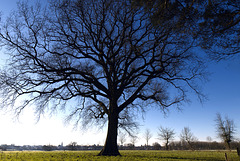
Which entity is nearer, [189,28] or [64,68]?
[189,28]

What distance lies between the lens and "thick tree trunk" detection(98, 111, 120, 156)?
12.1m

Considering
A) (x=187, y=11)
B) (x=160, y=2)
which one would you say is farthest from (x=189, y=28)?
(x=160, y=2)

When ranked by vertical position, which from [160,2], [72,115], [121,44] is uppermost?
[121,44]

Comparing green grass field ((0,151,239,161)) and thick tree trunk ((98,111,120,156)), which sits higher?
thick tree trunk ((98,111,120,156))

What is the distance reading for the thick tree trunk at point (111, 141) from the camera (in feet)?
39.7

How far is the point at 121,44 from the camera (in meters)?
13.6

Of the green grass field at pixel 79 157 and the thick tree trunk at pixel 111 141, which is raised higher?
the thick tree trunk at pixel 111 141

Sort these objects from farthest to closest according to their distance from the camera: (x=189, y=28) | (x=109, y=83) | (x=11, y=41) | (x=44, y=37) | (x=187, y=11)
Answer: (x=109, y=83) < (x=44, y=37) < (x=11, y=41) < (x=189, y=28) < (x=187, y=11)

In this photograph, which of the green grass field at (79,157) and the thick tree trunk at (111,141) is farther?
the thick tree trunk at (111,141)

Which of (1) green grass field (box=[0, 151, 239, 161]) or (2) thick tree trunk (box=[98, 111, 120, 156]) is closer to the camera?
(1) green grass field (box=[0, 151, 239, 161])

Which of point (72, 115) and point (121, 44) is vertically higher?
point (121, 44)

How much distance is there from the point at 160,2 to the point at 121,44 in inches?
305

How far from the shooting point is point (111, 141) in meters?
12.6

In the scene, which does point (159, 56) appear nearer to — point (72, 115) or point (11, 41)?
point (72, 115)
